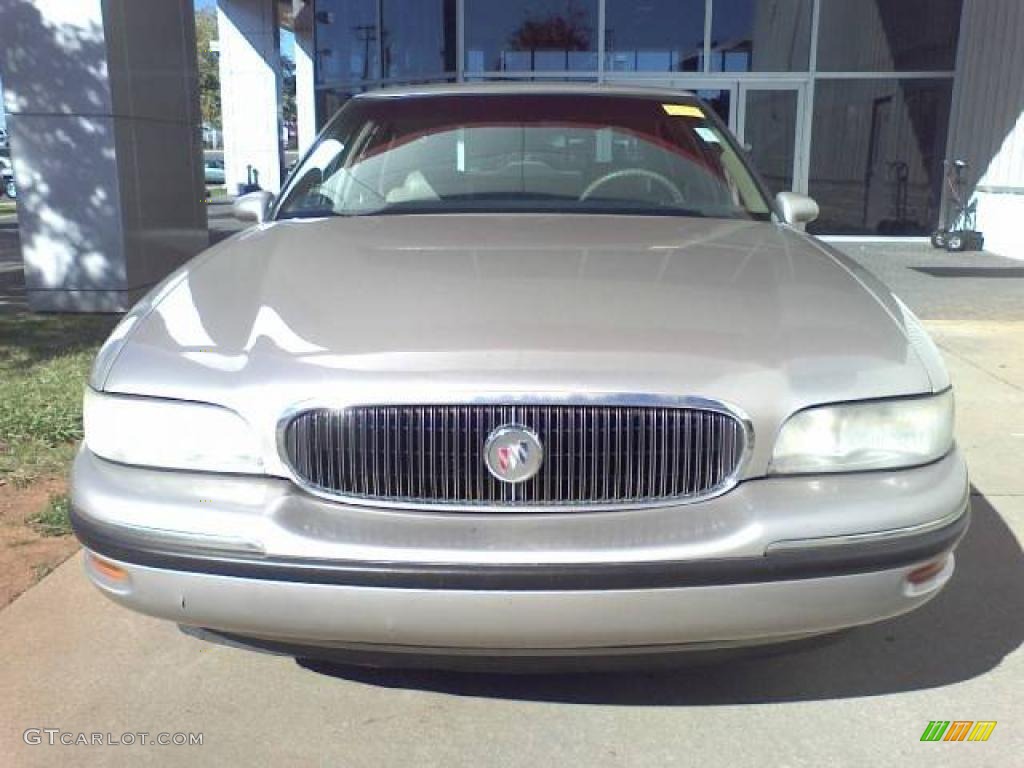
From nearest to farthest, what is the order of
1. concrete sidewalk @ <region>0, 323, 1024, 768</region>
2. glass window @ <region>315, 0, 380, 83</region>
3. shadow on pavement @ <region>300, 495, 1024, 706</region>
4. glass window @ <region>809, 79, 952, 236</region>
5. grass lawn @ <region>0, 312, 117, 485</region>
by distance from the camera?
concrete sidewalk @ <region>0, 323, 1024, 768</region>, shadow on pavement @ <region>300, 495, 1024, 706</region>, grass lawn @ <region>0, 312, 117, 485</region>, glass window @ <region>809, 79, 952, 236</region>, glass window @ <region>315, 0, 380, 83</region>

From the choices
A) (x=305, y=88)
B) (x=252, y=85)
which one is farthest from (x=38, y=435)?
(x=252, y=85)

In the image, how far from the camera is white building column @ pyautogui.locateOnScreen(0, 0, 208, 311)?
7.37 metres

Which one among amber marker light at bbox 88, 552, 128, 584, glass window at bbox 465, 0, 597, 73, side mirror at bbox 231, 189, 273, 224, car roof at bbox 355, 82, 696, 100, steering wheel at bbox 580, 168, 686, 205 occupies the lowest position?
amber marker light at bbox 88, 552, 128, 584

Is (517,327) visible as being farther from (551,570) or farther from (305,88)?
(305,88)

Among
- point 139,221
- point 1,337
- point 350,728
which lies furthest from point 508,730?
point 139,221

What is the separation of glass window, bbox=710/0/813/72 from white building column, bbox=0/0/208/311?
27.1ft

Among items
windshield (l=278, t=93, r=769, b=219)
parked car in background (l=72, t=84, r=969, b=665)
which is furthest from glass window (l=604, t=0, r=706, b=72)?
parked car in background (l=72, t=84, r=969, b=665)

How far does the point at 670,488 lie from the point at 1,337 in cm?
620

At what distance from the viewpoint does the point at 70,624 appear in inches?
121

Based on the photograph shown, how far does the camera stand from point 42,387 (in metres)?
5.49

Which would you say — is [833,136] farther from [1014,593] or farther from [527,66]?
[1014,593]

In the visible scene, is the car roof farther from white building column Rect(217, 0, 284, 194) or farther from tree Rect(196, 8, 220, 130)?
tree Rect(196, 8, 220, 130)

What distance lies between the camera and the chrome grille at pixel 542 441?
2154mm

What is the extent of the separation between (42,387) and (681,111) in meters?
3.87
